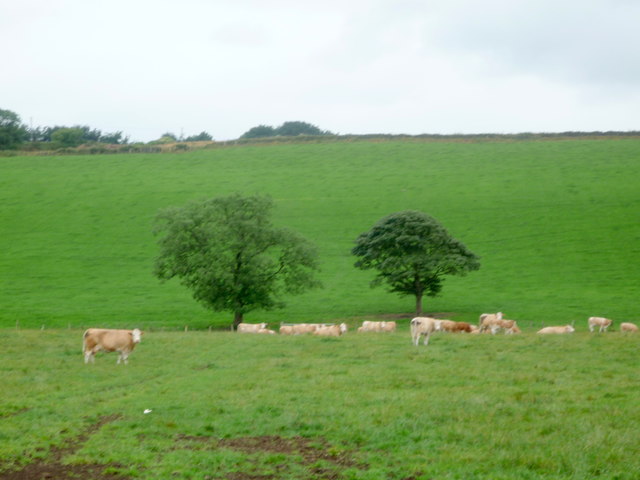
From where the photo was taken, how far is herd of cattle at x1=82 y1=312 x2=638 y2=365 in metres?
22.0

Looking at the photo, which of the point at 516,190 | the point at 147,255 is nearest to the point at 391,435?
the point at 147,255

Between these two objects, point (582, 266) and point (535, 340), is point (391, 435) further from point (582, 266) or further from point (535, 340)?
point (582, 266)

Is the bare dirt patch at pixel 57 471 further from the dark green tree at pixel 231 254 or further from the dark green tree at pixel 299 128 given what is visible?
the dark green tree at pixel 299 128

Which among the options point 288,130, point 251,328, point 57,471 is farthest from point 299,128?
point 57,471

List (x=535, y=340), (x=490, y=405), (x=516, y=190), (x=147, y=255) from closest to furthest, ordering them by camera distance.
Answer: (x=490, y=405) → (x=535, y=340) → (x=147, y=255) → (x=516, y=190)

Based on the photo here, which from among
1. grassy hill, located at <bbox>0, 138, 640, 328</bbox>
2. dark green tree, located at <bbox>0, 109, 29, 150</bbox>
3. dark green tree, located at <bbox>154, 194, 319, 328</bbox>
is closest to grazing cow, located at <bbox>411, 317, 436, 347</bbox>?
grassy hill, located at <bbox>0, 138, 640, 328</bbox>

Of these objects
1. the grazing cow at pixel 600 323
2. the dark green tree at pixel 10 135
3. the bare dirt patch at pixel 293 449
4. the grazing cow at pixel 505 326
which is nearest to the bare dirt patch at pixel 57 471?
A: the bare dirt patch at pixel 293 449

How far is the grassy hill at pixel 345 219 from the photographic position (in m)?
48.8

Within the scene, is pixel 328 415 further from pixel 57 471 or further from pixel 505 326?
pixel 505 326

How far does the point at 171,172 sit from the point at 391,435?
78110mm

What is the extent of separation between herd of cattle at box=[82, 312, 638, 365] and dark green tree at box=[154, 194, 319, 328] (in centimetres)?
552

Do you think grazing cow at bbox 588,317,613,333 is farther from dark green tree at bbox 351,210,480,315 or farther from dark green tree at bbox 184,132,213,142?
dark green tree at bbox 184,132,213,142

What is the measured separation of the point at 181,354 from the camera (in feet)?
80.0

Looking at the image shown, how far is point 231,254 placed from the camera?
147 feet
